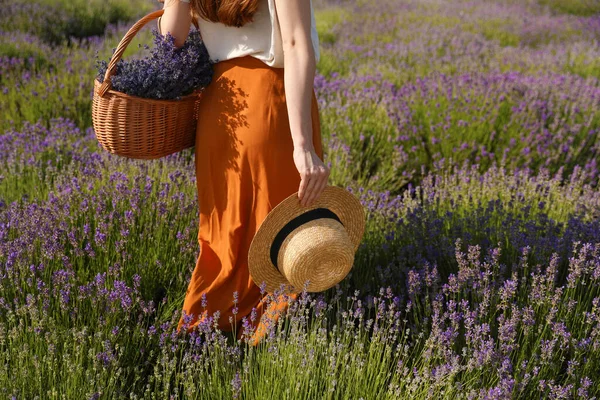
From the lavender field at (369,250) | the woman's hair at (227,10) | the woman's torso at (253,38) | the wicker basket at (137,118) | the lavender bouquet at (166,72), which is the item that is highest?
the woman's hair at (227,10)

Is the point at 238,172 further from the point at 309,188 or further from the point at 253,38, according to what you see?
the point at 253,38

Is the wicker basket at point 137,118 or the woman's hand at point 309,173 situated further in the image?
the wicker basket at point 137,118

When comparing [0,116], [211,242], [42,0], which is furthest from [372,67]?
[42,0]

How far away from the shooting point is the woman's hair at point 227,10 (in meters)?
2.26

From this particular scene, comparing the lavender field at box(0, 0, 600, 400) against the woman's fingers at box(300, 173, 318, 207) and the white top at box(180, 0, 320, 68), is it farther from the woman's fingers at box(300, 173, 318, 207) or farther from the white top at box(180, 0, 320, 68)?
the white top at box(180, 0, 320, 68)

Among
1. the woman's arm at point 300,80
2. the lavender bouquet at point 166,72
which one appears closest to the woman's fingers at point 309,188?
the woman's arm at point 300,80

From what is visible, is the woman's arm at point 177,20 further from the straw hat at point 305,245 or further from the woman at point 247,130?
the straw hat at point 305,245

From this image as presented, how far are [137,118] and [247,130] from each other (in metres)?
0.39

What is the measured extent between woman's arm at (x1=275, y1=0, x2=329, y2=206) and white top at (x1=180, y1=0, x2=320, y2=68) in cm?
8

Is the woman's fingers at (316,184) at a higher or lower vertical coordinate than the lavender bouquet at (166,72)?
lower

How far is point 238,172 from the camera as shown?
2.46m

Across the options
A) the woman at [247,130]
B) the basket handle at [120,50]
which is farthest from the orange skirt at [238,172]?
the basket handle at [120,50]

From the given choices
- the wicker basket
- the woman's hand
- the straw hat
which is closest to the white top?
the wicker basket

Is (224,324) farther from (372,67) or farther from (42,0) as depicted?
(42,0)
